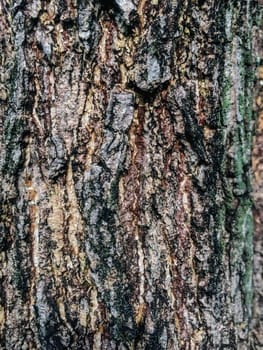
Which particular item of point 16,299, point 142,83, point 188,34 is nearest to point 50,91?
point 142,83

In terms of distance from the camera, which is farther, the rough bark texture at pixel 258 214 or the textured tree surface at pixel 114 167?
the rough bark texture at pixel 258 214

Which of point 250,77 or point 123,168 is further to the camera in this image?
point 250,77

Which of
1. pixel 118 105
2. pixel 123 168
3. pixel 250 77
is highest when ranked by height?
pixel 250 77

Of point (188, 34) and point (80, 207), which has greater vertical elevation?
point (188, 34)

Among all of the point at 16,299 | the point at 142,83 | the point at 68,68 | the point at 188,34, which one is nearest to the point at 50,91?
the point at 68,68

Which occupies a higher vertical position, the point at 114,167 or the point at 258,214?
the point at 114,167

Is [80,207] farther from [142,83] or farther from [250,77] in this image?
[250,77]

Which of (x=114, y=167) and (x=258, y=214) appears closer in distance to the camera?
(x=114, y=167)

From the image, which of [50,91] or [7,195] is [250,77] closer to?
[50,91]
